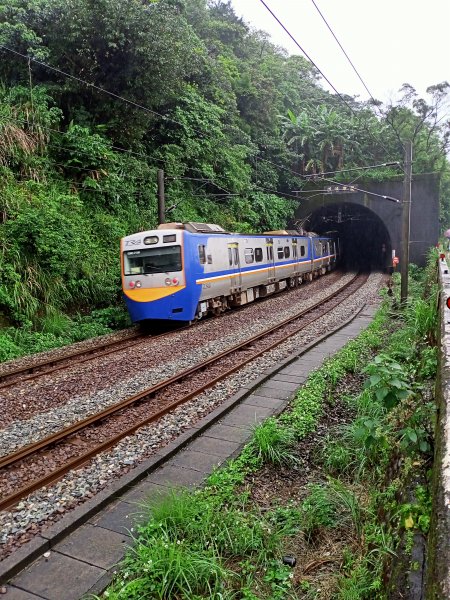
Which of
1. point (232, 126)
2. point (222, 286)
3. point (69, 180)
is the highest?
point (232, 126)

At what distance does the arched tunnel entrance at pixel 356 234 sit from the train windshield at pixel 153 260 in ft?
80.0

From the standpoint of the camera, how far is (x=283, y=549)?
12.1ft

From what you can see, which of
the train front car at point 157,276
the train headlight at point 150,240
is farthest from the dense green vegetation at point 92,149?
the train headlight at point 150,240

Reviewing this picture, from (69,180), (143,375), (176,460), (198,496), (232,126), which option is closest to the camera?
(198,496)

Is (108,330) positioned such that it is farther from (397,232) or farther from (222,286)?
(397,232)

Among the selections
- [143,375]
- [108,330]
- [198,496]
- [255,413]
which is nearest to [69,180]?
[108,330]

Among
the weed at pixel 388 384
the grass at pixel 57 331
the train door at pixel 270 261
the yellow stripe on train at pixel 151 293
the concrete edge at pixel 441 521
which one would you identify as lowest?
the grass at pixel 57 331

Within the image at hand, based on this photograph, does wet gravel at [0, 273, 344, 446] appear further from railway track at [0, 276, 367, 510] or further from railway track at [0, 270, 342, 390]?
railway track at [0, 276, 367, 510]

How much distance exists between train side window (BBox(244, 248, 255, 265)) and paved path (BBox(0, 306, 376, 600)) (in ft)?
29.8

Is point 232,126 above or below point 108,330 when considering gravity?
above

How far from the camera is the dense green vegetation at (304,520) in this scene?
123 inches

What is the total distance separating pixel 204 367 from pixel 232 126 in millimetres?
19096

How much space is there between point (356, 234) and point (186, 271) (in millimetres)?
33235

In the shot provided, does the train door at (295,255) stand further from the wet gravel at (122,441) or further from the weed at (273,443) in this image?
the weed at (273,443)
